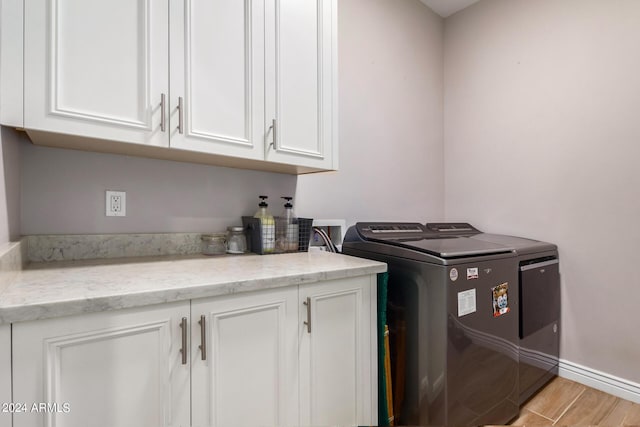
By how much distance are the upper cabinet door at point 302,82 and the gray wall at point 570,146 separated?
159cm

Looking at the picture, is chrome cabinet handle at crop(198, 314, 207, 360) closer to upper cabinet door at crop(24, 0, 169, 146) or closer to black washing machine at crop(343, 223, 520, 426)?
upper cabinet door at crop(24, 0, 169, 146)

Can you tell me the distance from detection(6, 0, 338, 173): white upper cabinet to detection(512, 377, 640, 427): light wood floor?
1832 mm

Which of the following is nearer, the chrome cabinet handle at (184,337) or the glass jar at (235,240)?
the chrome cabinet handle at (184,337)

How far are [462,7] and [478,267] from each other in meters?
2.46

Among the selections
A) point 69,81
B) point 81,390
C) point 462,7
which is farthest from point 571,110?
point 81,390

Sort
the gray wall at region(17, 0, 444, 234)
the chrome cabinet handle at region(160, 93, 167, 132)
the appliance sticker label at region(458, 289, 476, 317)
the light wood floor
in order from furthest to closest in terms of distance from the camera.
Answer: the light wood floor
the appliance sticker label at region(458, 289, 476, 317)
the gray wall at region(17, 0, 444, 234)
the chrome cabinet handle at region(160, 93, 167, 132)

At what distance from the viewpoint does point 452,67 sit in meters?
2.93

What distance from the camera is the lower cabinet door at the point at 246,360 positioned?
100 centimetres

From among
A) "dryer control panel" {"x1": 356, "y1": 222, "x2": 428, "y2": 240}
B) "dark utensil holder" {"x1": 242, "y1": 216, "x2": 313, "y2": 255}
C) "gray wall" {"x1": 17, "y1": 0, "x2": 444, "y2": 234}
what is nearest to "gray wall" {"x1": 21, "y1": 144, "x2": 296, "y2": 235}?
"gray wall" {"x1": 17, "y1": 0, "x2": 444, "y2": 234}

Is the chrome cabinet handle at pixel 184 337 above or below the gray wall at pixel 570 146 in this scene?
below

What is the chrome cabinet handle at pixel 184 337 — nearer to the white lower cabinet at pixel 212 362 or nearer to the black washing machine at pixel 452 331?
the white lower cabinet at pixel 212 362

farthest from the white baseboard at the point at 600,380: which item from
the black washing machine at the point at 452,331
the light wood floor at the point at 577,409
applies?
the black washing machine at the point at 452,331

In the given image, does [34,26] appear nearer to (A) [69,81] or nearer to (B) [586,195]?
(A) [69,81]

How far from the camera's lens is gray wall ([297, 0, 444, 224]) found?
2273 millimetres
